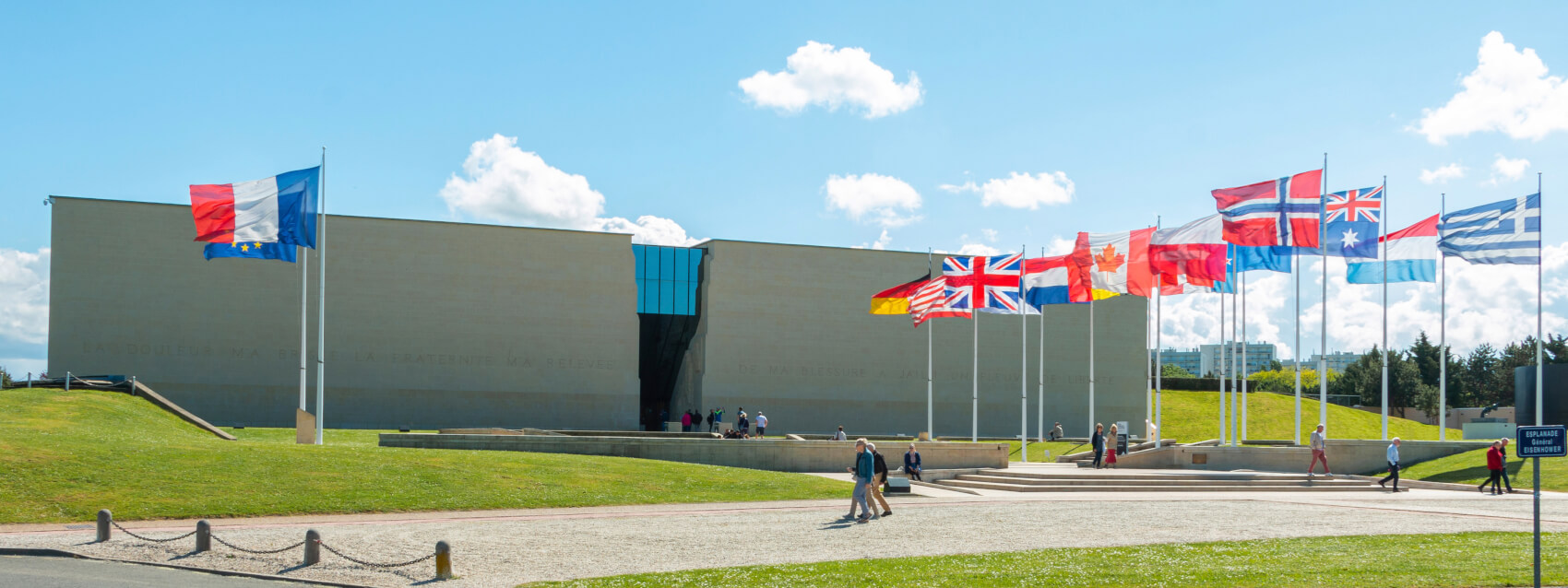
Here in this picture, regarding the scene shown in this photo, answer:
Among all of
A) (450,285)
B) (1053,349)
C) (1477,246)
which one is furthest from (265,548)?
(1053,349)

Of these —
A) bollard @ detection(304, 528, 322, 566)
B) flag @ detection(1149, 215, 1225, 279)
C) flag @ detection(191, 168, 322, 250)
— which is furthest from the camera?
flag @ detection(1149, 215, 1225, 279)

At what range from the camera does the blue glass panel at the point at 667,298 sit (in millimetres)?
54603

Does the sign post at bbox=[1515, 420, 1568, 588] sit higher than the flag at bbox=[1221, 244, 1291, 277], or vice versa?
the flag at bbox=[1221, 244, 1291, 277]

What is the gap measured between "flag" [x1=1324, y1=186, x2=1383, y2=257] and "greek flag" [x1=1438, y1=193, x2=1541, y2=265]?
268 centimetres

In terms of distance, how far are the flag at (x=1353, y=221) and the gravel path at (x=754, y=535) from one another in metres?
10.6

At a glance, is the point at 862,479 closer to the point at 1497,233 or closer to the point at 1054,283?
the point at 1054,283

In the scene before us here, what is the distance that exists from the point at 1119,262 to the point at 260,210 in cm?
2627

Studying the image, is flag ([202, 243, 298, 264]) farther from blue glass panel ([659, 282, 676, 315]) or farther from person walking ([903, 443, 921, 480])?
blue glass panel ([659, 282, 676, 315])

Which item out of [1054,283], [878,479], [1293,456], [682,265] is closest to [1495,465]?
[1293,456]

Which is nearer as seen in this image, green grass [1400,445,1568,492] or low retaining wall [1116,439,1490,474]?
green grass [1400,445,1568,492]

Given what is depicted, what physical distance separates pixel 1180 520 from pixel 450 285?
3881cm

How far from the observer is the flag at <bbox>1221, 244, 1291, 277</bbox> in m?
33.4

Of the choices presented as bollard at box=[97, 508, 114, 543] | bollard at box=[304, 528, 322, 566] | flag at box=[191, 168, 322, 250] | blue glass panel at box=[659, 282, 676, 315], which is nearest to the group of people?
blue glass panel at box=[659, 282, 676, 315]

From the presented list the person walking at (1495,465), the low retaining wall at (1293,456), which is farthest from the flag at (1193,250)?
the person walking at (1495,465)
